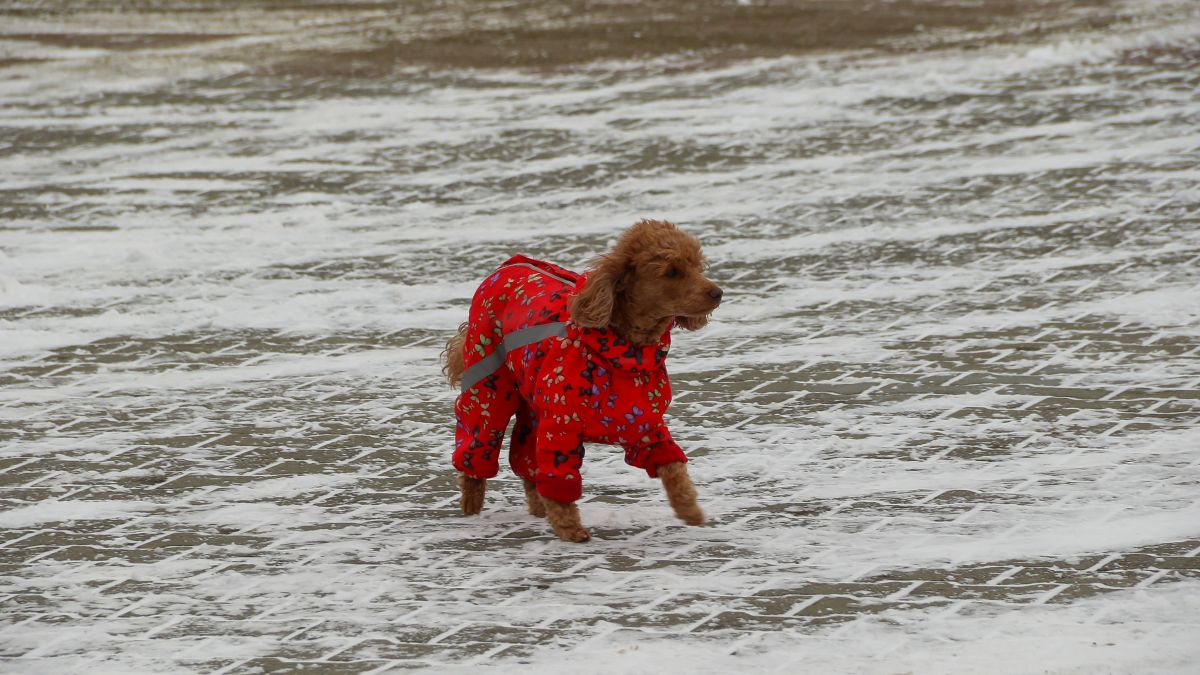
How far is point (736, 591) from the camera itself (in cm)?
507

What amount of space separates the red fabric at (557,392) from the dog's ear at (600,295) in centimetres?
9

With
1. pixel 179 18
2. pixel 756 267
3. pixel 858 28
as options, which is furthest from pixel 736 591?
pixel 179 18

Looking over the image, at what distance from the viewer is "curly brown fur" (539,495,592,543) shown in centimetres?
549

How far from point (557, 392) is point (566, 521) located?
52 centimetres

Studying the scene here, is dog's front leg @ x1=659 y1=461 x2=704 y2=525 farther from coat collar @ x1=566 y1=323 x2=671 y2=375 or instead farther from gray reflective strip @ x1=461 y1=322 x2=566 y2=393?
gray reflective strip @ x1=461 y1=322 x2=566 y2=393

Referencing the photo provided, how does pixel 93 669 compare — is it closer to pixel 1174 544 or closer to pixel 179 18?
pixel 1174 544

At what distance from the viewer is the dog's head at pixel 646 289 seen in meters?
5.22

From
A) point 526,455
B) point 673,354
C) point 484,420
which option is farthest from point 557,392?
point 673,354

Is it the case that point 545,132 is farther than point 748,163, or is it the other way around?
point 545,132

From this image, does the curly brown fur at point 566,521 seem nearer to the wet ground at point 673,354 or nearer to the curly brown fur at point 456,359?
the wet ground at point 673,354

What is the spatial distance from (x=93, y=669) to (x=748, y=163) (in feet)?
27.1

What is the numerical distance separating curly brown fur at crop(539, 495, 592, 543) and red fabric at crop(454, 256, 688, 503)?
73 mm

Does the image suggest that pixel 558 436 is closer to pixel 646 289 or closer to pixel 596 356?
pixel 596 356

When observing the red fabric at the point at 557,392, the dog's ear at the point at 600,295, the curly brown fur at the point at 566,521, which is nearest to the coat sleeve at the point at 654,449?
the red fabric at the point at 557,392
